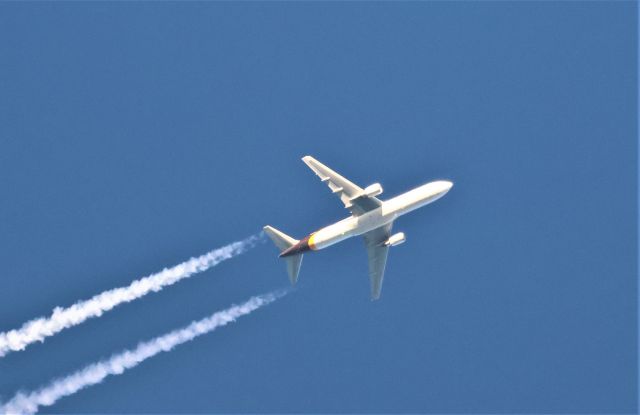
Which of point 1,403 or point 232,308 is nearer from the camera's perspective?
point 1,403

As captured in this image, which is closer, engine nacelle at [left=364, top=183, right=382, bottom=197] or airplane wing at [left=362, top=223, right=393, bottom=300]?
engine nacelle at [left=364, top=183, right=382, bottom=197]

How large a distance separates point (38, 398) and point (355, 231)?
25127 mm

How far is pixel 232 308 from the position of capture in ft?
290

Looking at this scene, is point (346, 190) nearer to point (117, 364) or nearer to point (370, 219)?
point (370, 219)

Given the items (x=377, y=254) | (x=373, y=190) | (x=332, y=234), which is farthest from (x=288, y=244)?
(x=377, y=254)

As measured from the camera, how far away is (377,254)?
89.6 m

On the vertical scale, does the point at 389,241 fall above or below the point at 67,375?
above

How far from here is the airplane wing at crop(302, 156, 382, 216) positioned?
278 ft

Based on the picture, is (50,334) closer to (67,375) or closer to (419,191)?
(67,375)

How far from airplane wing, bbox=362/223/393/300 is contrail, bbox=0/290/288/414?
26.2 ft

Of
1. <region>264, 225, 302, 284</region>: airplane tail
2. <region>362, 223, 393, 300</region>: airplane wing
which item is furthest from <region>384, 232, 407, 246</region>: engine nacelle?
<region>264, 225, 302, 284</region>: airplane tail

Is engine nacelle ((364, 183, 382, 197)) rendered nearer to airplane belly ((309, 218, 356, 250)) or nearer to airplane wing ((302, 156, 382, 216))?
airplane wing ((302, 156, 382, 216))

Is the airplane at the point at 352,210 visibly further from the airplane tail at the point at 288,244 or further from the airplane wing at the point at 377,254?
the airplane wing at the point at 377,254

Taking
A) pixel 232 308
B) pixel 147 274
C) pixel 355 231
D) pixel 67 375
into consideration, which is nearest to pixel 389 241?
pixel 355 231
